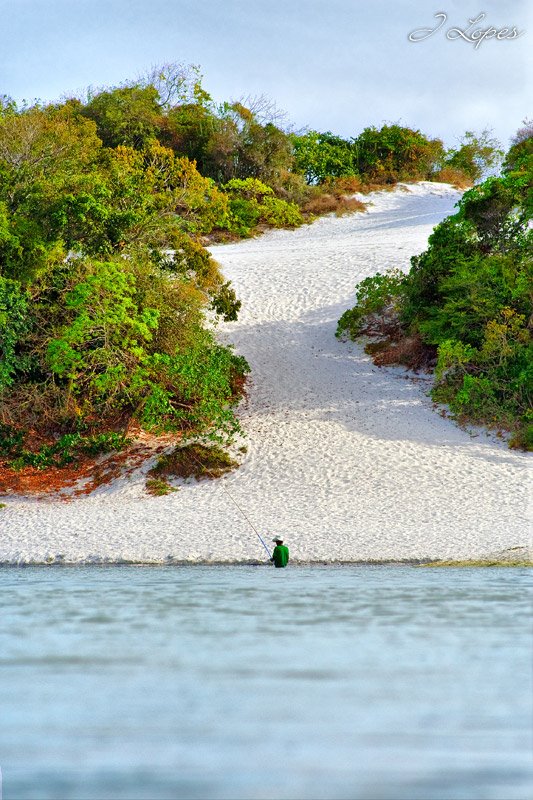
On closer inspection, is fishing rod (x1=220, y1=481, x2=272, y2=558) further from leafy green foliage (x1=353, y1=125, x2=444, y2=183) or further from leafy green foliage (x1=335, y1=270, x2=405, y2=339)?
leafy green foliage (x1=353, y1=125, x2=444, y2=183)

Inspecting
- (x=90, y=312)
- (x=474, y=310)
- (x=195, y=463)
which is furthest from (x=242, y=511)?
(x=474, y=310)

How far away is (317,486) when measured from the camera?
52.0ft

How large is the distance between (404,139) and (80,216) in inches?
1070

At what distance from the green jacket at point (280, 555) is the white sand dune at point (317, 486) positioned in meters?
0.77

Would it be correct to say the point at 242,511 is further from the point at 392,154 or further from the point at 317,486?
the point at 392,154

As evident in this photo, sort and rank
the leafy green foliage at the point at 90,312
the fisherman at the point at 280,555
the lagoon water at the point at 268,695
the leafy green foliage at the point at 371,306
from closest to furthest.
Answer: the lagoon water at the point at 268,695
the fisherman at the point at 280,555
the leafy green foliage at the point at 90,312
the leafy green foliage at the point at 371,306

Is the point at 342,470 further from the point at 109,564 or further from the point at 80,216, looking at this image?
the point at 80,216

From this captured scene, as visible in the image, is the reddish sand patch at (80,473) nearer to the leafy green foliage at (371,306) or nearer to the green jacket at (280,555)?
the green jacket at (280,555)

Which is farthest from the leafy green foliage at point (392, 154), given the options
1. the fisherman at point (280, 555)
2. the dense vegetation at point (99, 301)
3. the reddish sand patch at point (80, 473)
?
the fisherman at point (280, 555)

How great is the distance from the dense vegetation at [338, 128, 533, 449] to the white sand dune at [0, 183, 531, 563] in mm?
747

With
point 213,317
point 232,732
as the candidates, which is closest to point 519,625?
point 232,732

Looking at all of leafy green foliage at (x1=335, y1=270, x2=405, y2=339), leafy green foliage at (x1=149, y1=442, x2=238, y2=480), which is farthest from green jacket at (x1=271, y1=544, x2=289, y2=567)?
leafy green foliage at (x1=335, y1=270, x2=405, y2=339)

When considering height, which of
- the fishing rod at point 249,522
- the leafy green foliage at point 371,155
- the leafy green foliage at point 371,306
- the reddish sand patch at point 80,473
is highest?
the leafy green foliage at point 371,155

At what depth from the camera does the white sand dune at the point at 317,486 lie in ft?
42.5
